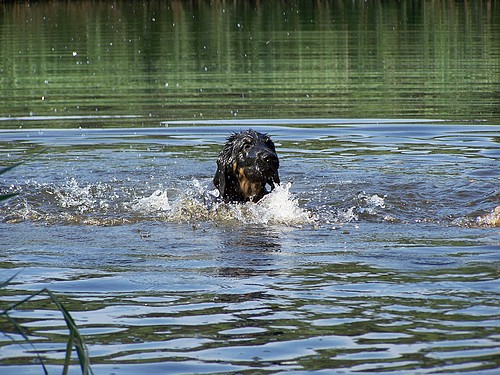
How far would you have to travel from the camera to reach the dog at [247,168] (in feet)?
31.2

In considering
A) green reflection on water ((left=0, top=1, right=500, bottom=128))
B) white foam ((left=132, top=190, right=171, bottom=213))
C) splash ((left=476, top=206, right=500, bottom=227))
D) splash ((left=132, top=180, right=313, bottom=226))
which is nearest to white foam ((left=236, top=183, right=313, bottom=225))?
splash ((left=132, top=180, right=313, bottom=226))

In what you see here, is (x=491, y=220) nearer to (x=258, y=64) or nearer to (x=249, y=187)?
(x=249, y=187)

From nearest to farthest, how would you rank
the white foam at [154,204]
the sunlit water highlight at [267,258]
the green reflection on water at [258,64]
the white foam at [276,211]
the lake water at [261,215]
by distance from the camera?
1. the sunlit water highlight at [267,258]
2. the lake water at [261,215]
3. the white foam at [276,211]
4. the white foam at [154,204]
5. the green reflection on water at [258,64]

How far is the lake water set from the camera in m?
5.50

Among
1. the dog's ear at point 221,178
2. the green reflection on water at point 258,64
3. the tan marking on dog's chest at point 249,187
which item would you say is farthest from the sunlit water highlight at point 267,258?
the green reflection on water at point 258,64

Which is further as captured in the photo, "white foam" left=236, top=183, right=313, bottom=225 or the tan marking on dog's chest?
the tan marking on dog's chest

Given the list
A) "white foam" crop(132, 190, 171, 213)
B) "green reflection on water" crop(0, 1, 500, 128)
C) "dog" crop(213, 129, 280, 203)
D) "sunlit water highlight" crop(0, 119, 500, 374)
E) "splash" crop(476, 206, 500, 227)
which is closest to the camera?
"sunlit water highlight" crop(0, 119, 500, 374)

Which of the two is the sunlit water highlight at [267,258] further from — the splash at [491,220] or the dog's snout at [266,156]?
the dog's snout at [266,156]

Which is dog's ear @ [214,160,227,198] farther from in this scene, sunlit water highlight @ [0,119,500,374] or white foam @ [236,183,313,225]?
white foam @ [236,183,313,225]

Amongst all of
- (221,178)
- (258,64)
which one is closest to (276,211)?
(221,178)

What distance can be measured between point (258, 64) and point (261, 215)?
585 inches

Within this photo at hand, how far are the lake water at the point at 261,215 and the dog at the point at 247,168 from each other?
Result: 0.25 meters

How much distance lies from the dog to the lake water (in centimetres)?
25

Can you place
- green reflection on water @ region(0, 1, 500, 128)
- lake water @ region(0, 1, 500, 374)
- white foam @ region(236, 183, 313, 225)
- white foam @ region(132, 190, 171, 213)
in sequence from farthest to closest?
green reflection on water @ region(0, 1, 500, 128) → white foam @ region(132, 190, 171, 213) → white foam @ region(236, 183, 313, 225) → lake water @ region(0, 1, 500, 374)
